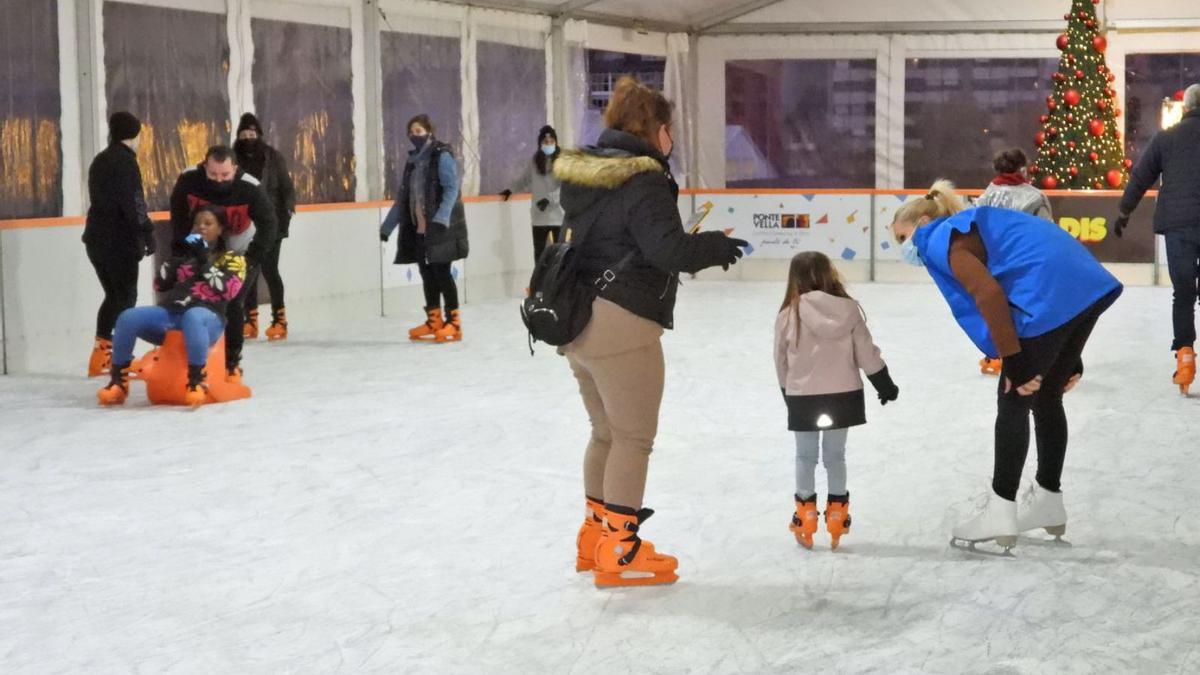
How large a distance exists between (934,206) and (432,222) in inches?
227

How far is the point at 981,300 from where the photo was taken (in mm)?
4277

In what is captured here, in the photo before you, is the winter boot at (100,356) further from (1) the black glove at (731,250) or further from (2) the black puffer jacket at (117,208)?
(1) the black glove at (731,250)

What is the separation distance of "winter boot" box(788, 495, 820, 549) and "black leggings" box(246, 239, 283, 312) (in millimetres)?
6057

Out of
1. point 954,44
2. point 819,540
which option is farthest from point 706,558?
point 954,44

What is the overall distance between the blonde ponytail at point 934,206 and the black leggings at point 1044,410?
416 millimetres

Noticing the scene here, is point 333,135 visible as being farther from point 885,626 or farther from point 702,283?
point 885,626

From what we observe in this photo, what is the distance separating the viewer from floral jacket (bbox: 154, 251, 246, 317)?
7.54m

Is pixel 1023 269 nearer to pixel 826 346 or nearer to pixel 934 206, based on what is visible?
pixel 934 206

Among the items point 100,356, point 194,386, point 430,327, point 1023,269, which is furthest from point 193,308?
point 1023,269

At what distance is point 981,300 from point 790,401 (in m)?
0.64

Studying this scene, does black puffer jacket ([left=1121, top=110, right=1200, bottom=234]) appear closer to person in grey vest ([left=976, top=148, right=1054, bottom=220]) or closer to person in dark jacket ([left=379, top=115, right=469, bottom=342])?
person in grey vest ([left=976, top=148, right=1054, bottom=220])

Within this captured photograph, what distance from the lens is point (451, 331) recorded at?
405 inches

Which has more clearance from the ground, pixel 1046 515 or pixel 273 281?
pixel 273 281

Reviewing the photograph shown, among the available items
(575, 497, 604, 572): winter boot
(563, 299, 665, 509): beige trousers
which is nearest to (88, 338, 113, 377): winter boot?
(575, 497, 604, 572): winter boot
